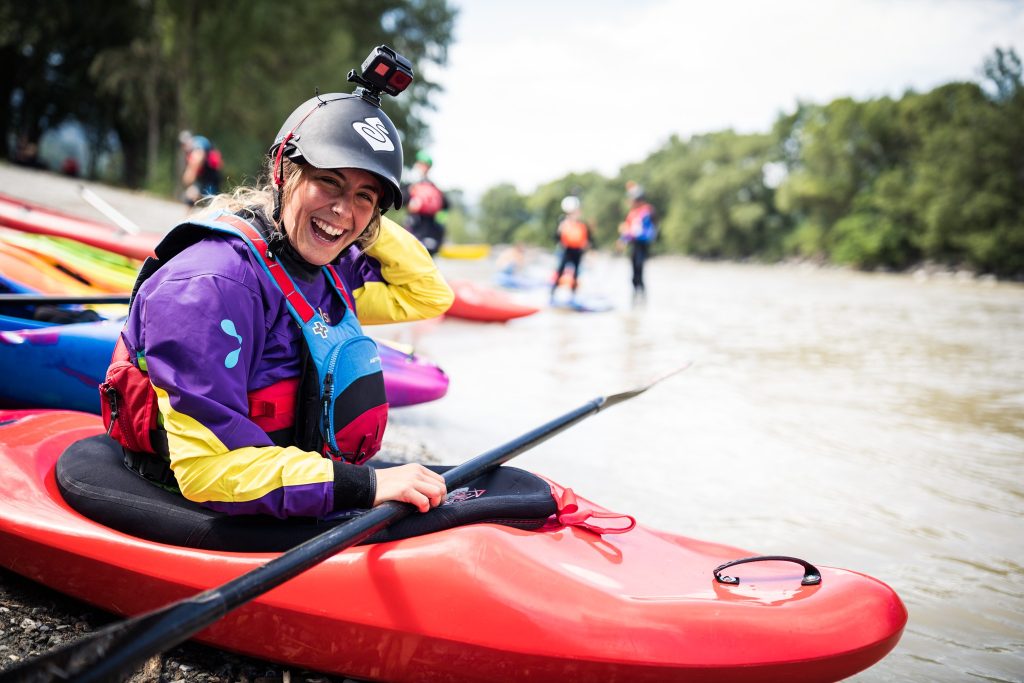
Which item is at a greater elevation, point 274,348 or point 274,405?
point 274,348

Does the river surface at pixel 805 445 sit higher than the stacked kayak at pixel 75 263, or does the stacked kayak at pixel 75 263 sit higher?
the stacked kayak at pixel 75 263

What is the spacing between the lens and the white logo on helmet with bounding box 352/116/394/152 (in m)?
1.67

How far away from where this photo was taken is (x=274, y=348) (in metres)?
1.68

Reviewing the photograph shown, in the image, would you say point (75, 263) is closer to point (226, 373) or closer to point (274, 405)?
point (274, 405)

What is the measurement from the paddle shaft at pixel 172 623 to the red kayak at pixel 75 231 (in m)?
5.04

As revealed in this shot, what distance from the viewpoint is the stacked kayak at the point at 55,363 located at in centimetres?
306

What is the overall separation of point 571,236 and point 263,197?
955 centimetres

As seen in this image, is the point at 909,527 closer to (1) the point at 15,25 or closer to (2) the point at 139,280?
(2) the point at 139,280

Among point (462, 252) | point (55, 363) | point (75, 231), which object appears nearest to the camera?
point (55, 363)

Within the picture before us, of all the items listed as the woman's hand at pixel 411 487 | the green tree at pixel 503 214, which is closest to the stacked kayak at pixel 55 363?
the woman's hand at pixel 411 487

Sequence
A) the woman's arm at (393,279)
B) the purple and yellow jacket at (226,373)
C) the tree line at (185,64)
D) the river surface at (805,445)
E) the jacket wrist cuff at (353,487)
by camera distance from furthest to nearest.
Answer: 1. the tree line at (185,64)
2. the river surface at (805,445)
3. the woman's arm at (393,279)
4. the jacket wrist cuff at (353,487)
5. the purple and yellow jacket at (226,373)

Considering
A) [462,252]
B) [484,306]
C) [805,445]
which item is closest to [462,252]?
[462,252]

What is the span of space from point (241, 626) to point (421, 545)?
461 millimetres

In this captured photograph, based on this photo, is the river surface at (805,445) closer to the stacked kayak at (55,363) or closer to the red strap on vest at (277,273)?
the stacked kayak at (55,363)
